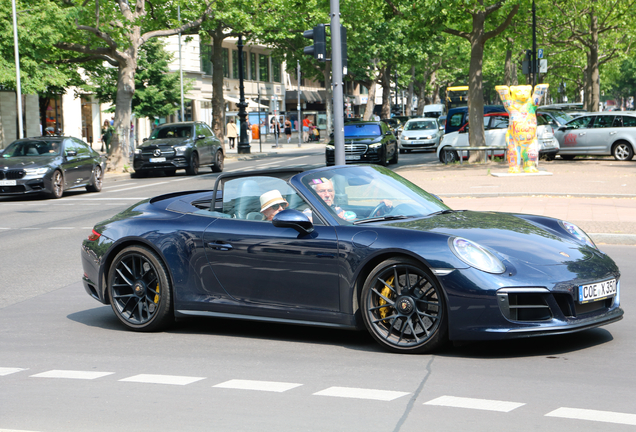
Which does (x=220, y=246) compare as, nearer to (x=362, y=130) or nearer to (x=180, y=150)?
(x=180, y=150)

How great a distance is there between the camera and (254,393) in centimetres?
497

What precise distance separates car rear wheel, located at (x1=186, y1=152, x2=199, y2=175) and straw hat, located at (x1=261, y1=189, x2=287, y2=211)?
74.5 feet

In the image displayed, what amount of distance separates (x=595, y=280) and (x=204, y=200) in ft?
10.5

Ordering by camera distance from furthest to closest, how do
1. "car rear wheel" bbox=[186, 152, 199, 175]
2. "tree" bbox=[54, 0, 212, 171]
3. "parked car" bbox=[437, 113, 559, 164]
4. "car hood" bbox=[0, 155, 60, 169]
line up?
"tree" bbox=[54, 0, 212, 171], "car rear wheel" bbox=[186, 152, 199, 175], "parked car" bbox=[437, 113, 559, 164], "car hood" bbox=[0, 155, 60, 169]

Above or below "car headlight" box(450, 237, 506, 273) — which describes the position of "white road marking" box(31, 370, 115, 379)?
below

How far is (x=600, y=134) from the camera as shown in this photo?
28312 mm

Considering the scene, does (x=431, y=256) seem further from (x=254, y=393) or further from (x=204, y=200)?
(x=204, y=200)

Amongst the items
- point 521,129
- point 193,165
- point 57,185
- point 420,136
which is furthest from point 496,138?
point 57,185

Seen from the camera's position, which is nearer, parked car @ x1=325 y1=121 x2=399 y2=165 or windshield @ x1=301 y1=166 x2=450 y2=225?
windshield @ x1=301 y1=166 x2=450 y2=225

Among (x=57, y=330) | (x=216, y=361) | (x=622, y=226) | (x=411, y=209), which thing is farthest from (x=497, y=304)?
(x=622, y=226)

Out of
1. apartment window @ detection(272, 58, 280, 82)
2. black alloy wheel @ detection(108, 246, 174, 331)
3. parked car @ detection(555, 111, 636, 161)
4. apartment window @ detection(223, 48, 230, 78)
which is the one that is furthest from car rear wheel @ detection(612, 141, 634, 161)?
apartment window @ detection(272, 58, 280, 82)

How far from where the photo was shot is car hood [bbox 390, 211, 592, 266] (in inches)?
220

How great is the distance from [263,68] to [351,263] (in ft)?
241

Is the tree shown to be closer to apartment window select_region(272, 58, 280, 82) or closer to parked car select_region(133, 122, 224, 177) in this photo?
parked car select_region(133, 122, 224, 177)
